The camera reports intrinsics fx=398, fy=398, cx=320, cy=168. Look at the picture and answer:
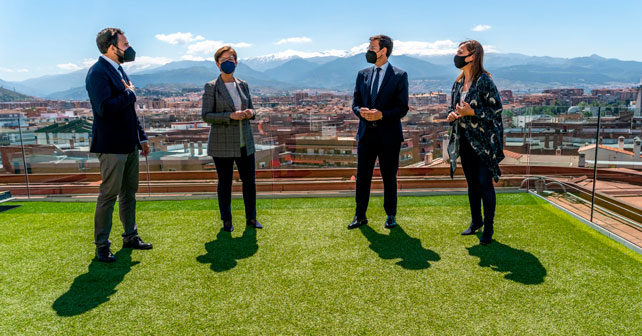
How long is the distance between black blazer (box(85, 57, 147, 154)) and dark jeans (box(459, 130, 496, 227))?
7.85 ft

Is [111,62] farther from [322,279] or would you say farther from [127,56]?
[322,279]

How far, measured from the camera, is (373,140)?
3260 millimetres

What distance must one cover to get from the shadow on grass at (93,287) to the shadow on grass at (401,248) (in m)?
1.64

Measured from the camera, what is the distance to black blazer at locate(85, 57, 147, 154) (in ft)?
8.07

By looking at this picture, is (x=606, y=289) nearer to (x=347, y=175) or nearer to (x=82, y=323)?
(x=82, y=323)

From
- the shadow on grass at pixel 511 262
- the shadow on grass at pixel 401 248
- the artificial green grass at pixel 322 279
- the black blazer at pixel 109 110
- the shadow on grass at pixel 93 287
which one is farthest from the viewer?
the shadow on grass at pixel 401 248

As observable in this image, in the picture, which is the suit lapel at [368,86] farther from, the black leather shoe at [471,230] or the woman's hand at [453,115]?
the black leather shoe at [471,230]

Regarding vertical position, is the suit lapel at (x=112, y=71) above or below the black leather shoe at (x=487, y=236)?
above

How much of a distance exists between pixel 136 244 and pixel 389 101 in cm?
219

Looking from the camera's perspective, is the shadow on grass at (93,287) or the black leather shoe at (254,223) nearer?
the shadow on grass at (93,287)

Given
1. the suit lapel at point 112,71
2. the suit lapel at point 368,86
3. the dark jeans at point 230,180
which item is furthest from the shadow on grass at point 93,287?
the suit lapel at point 368,86

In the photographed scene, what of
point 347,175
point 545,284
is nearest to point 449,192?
point 347,175

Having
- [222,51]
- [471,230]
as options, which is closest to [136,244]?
[222,51]

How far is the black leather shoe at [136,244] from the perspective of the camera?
2.87 meters
